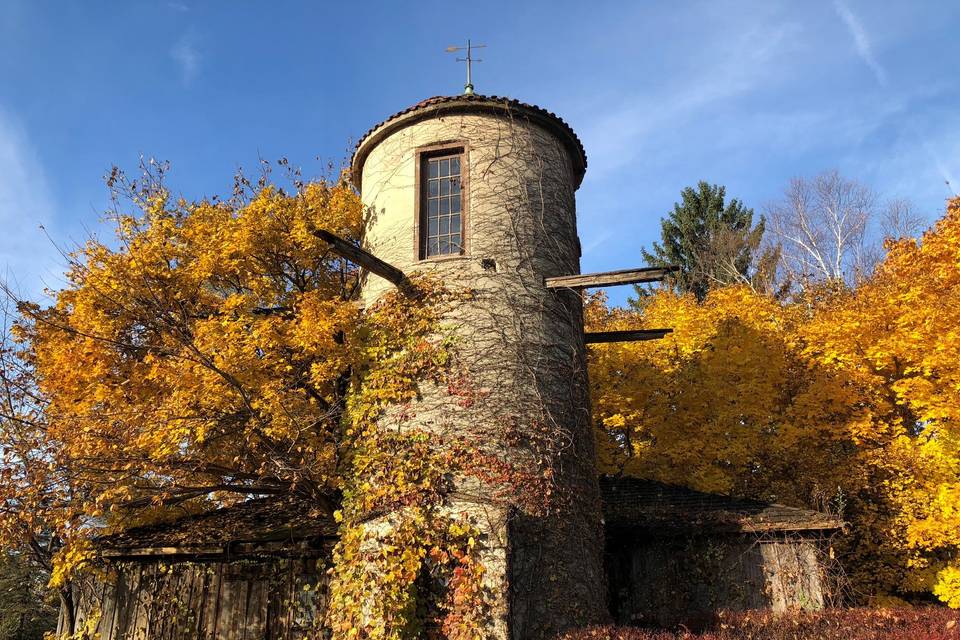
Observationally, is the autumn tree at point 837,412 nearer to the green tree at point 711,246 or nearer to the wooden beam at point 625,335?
the wooden beam at point 625,335

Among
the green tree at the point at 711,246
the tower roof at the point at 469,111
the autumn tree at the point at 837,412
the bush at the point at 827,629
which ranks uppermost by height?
the green tree at the point at 711,246

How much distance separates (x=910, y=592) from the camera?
57.3 feet

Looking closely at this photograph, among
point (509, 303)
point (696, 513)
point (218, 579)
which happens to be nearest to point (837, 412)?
point (696, 513)

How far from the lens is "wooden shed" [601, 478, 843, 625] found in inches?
465

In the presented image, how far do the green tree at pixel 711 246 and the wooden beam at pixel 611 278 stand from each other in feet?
73.9

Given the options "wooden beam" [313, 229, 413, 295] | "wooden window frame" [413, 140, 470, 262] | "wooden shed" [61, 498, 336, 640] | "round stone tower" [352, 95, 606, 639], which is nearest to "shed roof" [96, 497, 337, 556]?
"wooden shed" [61, 498, 336, 640]

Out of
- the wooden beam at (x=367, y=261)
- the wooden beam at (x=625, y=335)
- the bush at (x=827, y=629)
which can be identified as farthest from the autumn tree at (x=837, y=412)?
the wooden beam at (x=367, y=261)

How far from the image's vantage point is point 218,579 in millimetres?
11641

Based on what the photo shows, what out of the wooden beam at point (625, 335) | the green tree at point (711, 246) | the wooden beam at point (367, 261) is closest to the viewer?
the wooden beam at point (367, 261)

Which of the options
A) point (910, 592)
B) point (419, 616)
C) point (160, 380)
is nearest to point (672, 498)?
point (419, 616)

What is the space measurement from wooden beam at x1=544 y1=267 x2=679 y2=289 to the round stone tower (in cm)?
28

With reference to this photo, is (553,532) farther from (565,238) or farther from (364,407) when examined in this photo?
(565,238)

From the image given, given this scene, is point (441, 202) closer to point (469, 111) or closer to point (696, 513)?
point (469, 111)

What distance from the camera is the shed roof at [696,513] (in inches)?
472
